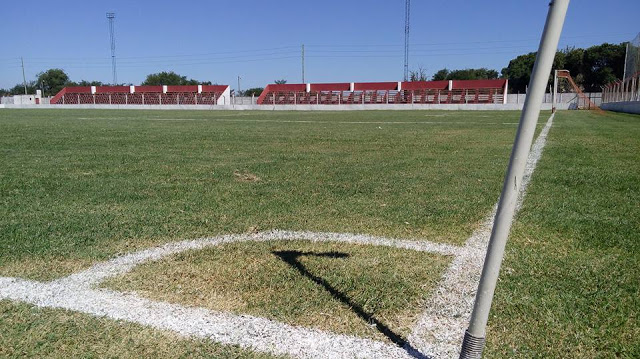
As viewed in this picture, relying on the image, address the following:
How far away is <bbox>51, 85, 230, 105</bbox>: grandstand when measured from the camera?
6397 cm

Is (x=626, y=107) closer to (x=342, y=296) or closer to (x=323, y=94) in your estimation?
(x=323, y=94)

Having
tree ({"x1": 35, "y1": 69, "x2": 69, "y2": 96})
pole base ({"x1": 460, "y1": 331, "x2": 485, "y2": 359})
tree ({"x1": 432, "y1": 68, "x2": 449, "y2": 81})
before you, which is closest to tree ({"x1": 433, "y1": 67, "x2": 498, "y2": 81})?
tree ({"x1": 432, "y1": 68, "x2": 449, "y2": 81})

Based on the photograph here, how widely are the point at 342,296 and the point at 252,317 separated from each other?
19.3 inches

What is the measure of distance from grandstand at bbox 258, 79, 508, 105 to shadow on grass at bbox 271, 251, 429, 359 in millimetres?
53338

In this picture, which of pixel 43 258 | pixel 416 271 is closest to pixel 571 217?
pixel 416 271

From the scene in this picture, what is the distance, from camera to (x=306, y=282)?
2703 millimetres

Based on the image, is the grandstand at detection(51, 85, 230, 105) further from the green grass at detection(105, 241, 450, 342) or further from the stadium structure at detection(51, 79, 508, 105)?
the green grass at detection(105, 241, 450, 342)

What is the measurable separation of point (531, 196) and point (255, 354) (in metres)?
4.02

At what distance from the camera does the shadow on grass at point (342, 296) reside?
2.09m

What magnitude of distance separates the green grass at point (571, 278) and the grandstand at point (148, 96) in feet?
199

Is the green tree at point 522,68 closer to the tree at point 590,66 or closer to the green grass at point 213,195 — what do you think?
the tree at point 590,66

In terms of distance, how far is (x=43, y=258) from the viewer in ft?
10.3

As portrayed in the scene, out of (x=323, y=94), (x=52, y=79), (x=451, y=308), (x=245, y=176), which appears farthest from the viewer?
(x=52, y=79)

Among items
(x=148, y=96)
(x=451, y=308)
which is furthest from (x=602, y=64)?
(x=451, y=308)
